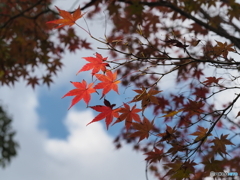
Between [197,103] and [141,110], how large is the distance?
1.67ft

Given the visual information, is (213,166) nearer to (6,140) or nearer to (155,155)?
(155,155)

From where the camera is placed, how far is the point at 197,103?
6.86 feet

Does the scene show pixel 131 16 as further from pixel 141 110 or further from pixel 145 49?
pixel 141 110

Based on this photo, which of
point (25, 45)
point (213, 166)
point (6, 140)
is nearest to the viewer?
point (213, 166)

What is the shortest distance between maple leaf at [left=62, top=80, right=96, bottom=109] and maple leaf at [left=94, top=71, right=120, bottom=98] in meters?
0.06

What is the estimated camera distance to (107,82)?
1.76m

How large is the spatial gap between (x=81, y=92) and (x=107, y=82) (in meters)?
0.17

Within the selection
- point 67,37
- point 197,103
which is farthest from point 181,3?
point 197,103

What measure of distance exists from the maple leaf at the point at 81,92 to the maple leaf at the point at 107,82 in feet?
0.20

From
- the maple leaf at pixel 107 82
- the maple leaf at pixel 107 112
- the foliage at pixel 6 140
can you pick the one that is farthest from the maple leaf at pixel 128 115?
the foliage at pixel 6 140

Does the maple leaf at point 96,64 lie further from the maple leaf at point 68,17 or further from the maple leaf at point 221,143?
the maple leaf at point 221,143

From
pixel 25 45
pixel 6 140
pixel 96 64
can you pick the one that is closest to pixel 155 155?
pixel 96 64

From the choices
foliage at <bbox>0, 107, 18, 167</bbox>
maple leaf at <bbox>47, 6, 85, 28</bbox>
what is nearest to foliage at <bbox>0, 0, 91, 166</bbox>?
maple leaf at <bbox>47, 6, 85, 28</bbox>

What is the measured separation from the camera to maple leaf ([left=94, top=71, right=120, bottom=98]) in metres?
1.74
